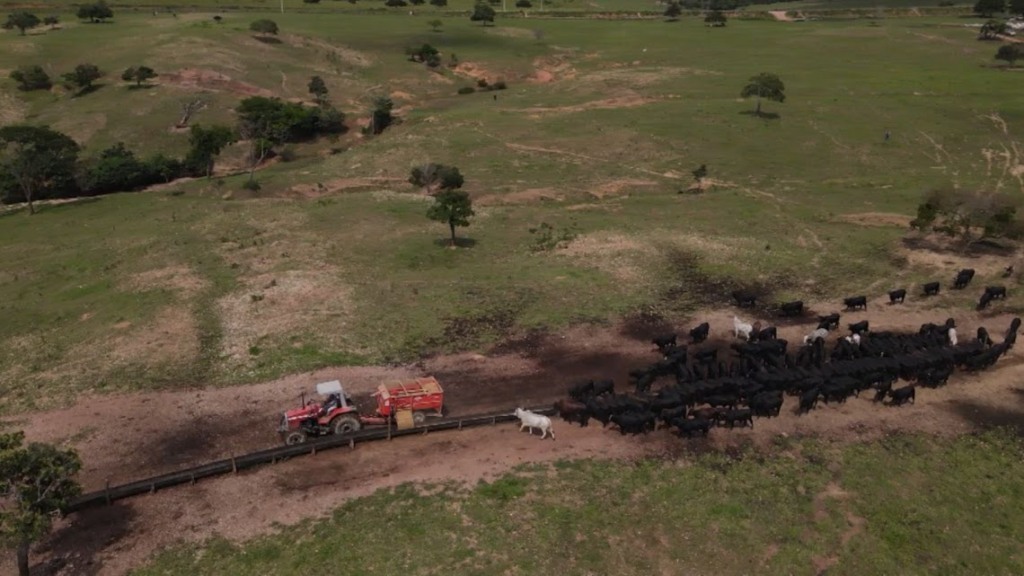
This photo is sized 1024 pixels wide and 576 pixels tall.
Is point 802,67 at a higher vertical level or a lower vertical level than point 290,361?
higher

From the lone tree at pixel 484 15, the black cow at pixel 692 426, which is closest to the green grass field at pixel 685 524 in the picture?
the black cow at pixel 692 426

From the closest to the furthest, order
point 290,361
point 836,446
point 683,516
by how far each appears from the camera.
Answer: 1. point 683,516
2. point 836,446
3. point 290,361

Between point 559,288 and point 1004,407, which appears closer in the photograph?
point 1004,407

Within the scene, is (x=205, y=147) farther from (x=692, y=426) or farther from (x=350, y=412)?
(x=692, y=426)

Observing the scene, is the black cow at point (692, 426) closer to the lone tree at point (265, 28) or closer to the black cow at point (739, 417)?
the black cow at point (739, 417)

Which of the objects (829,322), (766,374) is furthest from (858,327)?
(766,374)

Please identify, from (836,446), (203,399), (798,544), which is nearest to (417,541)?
(798,544)

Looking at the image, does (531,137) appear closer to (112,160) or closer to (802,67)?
(112,160)
